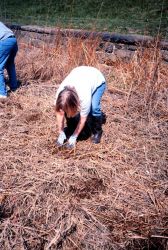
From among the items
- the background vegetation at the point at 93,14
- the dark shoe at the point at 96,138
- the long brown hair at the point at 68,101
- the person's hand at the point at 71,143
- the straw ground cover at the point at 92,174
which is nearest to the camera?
the straw ground cover at the point at 92,174

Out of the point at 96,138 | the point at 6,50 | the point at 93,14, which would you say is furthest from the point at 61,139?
the point at 93,14

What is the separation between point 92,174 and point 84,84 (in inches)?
32.3

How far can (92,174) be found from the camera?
3125 mm

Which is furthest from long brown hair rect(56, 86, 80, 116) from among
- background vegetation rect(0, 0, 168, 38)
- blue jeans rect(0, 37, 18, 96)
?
background vegetation rect(0, 0, 168, 38)

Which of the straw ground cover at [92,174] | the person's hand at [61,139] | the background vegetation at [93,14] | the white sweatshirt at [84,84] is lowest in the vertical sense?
the straw ground cover at [92,174]

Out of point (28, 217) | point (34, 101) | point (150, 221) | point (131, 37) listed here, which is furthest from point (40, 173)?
point (131, 37)

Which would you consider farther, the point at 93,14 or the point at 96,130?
the point at 93,14

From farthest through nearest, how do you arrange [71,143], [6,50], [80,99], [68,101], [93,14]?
[93,14] → [6,50] → [71,143] → [80,99] → [68,101]

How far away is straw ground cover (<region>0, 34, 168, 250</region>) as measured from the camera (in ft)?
8.02

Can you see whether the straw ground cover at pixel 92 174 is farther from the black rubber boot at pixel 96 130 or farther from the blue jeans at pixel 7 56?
the blue jeans at pixel 7 56

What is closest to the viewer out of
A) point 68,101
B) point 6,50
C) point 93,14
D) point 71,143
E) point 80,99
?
point 68,101

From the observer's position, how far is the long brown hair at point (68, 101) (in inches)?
116

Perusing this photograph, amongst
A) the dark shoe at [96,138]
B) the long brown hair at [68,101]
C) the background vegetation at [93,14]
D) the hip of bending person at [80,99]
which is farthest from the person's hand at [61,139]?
the background vegetation at [93,14]

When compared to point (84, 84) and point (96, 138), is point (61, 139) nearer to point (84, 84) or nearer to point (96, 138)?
point (96, 138)
